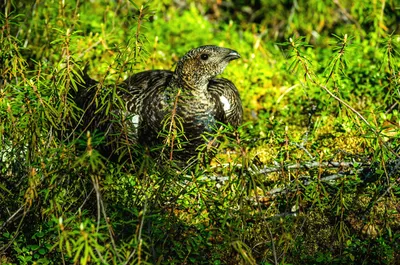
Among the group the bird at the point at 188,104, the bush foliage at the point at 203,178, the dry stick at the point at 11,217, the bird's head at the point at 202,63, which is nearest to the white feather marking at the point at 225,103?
the bird at the point at 188,104

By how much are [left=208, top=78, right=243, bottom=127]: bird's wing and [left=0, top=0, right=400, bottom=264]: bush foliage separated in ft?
1.08

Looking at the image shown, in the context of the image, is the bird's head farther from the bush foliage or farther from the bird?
the bush foliage

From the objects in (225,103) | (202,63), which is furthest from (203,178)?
(202,63)

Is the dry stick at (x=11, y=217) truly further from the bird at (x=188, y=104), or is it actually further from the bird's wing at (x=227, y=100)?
the bird's wing at (x=227, y=100)

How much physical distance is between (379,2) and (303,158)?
9.16ft

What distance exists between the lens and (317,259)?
4301 mm

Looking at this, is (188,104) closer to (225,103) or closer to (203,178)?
(225,103)

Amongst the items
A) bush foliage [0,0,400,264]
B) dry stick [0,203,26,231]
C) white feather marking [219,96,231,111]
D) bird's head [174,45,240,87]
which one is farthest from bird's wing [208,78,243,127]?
dry stick [0,203,26,231]

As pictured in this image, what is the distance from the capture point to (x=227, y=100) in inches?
210

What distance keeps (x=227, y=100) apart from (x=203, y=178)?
26.2 inches

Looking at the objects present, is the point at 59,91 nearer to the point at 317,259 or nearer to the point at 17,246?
the point at 17,246

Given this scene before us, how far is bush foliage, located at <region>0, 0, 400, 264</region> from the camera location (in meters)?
3.85

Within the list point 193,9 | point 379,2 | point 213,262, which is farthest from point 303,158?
point 193,9

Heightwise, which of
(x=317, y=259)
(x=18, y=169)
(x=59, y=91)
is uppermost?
(x=59, y=91)
